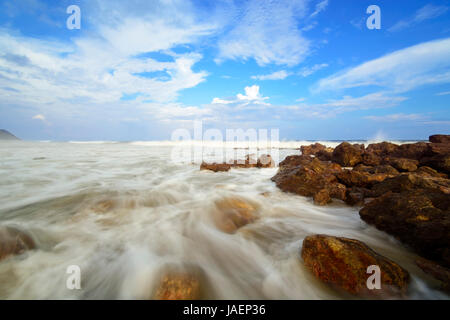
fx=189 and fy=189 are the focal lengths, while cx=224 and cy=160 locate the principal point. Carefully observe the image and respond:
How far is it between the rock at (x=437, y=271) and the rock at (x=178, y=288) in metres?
2.18

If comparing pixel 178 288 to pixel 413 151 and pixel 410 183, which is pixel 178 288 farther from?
pixel 413 151

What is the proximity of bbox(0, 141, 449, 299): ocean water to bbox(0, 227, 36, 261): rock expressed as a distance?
10 centimetres

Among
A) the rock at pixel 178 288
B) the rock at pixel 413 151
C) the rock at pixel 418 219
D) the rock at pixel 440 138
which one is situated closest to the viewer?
the rock at pixel 178 288

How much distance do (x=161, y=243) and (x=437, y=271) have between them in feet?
9.73

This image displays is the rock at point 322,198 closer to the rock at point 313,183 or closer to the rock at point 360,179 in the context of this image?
the rock at point 313,183

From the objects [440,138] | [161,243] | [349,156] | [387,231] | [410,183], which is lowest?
[161,243]

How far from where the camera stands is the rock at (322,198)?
3920mm

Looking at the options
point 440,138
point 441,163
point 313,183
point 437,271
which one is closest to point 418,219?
point 437,271

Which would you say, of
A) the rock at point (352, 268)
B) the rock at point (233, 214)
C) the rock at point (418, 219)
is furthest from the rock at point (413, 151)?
the rock at point (352, 268)

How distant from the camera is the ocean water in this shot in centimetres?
177

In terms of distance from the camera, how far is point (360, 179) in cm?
466

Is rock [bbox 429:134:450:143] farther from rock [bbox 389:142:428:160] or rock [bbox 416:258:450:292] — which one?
rock [bbox 416:258:450:292]
